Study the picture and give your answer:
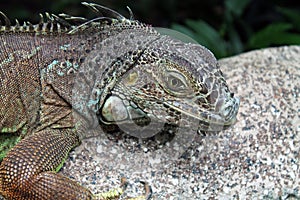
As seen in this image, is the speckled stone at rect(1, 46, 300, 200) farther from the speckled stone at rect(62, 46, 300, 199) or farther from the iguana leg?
the iguana leg

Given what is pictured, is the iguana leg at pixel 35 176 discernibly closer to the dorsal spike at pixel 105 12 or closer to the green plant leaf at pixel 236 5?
the dorsal spike at pixel 105 12

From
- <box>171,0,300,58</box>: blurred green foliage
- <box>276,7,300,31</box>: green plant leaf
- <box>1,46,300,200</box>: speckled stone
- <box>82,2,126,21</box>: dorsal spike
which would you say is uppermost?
<box>276,7,300,31</box>: green plant leaf

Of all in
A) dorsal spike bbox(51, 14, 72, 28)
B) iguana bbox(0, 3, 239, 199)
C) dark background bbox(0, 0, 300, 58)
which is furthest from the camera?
dark background bbox(0, 0, 300, 58)

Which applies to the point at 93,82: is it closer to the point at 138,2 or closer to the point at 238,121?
the point at 238,121

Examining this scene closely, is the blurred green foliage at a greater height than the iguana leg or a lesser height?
greater

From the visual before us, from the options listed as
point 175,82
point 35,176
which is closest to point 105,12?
point 175,82

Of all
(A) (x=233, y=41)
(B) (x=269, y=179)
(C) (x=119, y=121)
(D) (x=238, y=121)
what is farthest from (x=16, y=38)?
(A) (x=233, y=41)

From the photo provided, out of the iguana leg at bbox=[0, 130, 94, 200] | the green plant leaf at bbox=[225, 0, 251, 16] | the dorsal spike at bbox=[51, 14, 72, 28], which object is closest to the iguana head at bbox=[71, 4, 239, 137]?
the dorsal spike at bbox=[51, 14, 72, 28]

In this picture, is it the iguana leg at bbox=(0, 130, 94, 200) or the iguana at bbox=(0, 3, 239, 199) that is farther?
the iguana at bbox=(0, 3, 239, 199)
